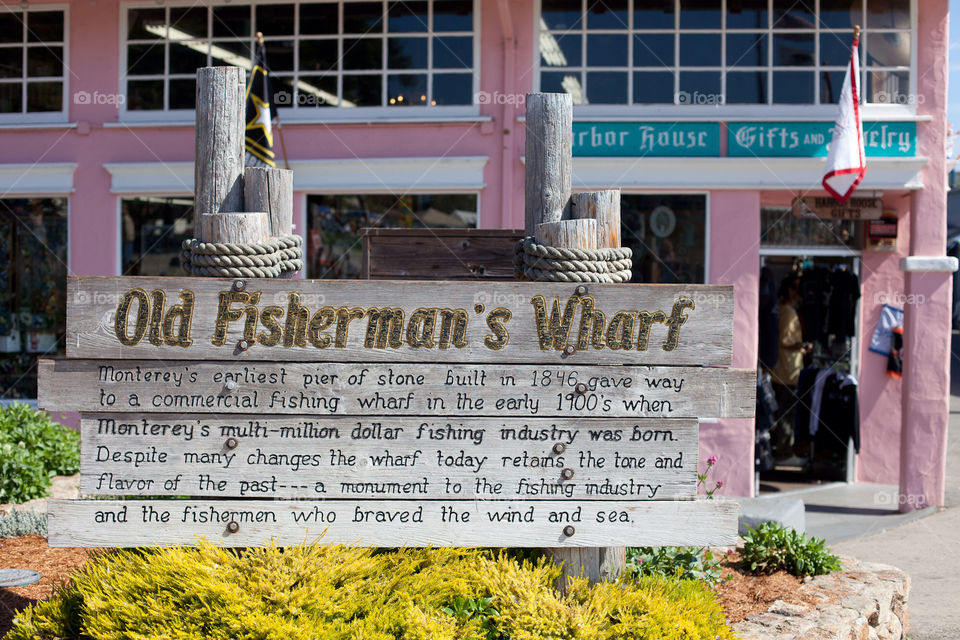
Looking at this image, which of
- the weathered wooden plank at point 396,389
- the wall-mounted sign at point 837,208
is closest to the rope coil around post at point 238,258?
the weathered wooden plank at point 396,389

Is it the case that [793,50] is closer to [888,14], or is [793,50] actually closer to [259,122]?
[888,14]

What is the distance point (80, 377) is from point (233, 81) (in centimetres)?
132

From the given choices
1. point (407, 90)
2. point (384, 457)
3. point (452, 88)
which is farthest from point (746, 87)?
point (384, 457)

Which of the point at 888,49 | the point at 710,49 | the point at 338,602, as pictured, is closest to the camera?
the point at 338,602

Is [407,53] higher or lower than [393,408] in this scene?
higher

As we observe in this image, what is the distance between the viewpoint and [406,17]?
30.1 feet

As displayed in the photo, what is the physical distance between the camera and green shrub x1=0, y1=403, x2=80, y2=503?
6.25m

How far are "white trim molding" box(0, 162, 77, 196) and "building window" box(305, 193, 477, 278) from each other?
2.53 metres

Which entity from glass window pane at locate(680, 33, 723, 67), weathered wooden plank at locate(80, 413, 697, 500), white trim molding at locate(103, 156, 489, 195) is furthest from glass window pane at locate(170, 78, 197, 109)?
weathered wooden plank at locate(80, 413, 697, 500)

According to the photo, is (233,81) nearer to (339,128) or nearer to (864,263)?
(339,128)

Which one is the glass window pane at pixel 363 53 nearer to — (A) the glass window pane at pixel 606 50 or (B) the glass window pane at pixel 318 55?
(B) the glass window pane at pixel 318 55

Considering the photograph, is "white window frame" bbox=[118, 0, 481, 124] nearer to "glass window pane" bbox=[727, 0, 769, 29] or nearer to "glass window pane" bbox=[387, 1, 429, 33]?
"glass window pane" bbox=[387, 1, 429, 33]

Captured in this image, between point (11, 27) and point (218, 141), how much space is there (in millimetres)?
7454

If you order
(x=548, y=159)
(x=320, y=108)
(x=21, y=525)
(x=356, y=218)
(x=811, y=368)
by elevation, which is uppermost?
(x=320, y=108)
